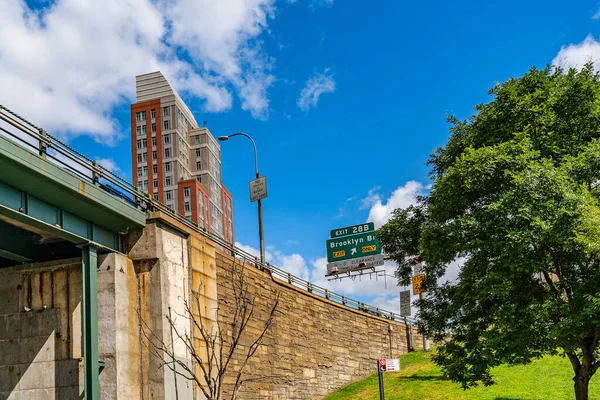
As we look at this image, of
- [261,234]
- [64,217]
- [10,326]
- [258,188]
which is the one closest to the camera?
[64,217]

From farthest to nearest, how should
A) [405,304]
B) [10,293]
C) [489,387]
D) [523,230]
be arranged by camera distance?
1. [405,304]
2. [489,387]
3. [10,293]
4. [523,230]

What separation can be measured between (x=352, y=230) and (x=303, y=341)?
856 inches

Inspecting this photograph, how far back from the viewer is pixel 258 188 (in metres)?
31.0

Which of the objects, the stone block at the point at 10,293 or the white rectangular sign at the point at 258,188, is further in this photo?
the white rectangular sign at the point at 258,188

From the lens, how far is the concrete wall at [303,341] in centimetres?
2494

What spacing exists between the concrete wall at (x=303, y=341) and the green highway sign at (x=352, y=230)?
33.6 feet

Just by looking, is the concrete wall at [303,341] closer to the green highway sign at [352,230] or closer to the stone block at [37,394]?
the stone block at [37,394]

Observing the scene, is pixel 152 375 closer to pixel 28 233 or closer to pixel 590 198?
pixel 28 233

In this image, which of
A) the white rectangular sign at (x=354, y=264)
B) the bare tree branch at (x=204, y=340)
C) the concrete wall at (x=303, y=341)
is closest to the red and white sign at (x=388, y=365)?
the bare tree branch at (x=204, y=340)

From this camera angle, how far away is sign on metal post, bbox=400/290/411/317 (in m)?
45.4

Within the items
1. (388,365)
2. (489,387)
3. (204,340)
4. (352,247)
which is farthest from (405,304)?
(388,365)

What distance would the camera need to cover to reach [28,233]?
18844 millimetres

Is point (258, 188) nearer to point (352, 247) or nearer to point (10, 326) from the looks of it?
point (10, 326)

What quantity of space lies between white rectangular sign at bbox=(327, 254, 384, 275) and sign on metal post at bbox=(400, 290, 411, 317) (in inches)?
136
